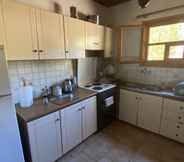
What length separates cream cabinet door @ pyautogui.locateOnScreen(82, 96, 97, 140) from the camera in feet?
6.94

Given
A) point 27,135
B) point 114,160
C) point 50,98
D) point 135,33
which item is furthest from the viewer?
point 135,33

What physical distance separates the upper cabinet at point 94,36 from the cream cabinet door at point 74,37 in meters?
0.14

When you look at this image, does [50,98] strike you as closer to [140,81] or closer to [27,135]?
[27,135]

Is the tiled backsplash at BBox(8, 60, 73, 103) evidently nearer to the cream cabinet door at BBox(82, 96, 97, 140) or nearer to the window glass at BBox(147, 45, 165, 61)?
the cream cabinet door at BBox(82, 96, 97, 140)

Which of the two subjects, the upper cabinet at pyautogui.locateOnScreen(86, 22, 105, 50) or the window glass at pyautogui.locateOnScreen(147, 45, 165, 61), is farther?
the window glass at pyautogui.locateOnScreen(147, 45, 165, 61)

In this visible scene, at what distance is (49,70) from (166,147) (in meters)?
2.34

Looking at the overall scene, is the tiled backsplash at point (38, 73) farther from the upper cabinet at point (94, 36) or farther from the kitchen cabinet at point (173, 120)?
the kitchen cabinet at point (173, 120)

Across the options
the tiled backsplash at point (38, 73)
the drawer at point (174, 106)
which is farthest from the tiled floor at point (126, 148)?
the tiled backsplash at point (38, 73)

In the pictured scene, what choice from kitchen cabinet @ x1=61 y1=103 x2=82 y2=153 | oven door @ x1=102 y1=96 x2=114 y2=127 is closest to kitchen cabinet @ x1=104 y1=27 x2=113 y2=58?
oven door @ x1=102 y1=96 x2=114 y2=127

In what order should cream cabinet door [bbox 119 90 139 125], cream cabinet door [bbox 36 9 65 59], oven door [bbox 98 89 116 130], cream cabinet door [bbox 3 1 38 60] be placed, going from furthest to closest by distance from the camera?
cream cabinet door [bbox 119 90 139 125], oven door [bbox 98 89 116 130], cream cabinet door [bbox 36 9 65 59], cream cabinet door [bbox 3 1 38 60]

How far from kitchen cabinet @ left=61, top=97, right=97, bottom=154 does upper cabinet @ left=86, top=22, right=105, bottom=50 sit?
1.02 m

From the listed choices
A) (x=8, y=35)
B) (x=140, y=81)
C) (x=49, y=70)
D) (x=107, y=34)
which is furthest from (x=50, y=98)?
(x=140, y=81)

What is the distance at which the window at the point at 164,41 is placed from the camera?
7.72ft

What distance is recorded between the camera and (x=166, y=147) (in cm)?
212
